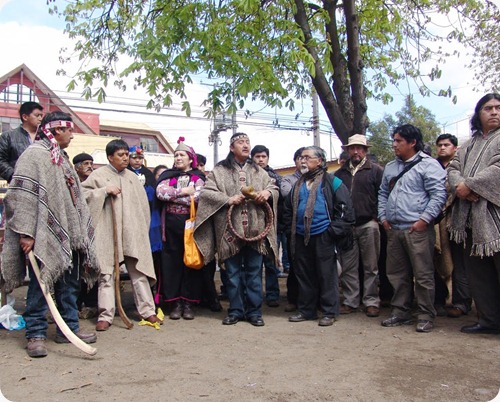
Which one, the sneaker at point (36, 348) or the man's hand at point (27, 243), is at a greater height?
the man's hand at point (27, 243)

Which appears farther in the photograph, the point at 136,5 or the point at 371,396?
the point at 136,5

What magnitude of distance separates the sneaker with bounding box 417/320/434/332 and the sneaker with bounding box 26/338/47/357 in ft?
11.4

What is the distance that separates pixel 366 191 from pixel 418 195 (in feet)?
2.84

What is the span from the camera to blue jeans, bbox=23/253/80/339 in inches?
163

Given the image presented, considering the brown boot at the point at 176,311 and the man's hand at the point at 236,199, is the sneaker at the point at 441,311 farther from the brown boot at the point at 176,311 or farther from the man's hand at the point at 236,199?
the brown boot at the point at 176,311

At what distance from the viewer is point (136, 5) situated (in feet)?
25.8

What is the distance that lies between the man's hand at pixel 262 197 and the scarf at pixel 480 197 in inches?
74.4

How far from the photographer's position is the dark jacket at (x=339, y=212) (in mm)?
5359

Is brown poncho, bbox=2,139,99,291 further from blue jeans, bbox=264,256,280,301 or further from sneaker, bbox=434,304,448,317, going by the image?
sneaker, bbox=434,304,448,317

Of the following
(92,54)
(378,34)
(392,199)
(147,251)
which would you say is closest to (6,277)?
(147,251)

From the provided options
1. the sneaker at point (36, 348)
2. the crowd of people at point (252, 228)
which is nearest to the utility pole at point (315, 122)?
the crowd of people at point (252, 228)

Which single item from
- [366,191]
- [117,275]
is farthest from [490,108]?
[117,275]

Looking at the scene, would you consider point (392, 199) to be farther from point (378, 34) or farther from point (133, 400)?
point (378, 34)

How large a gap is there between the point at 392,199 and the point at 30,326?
369cm
